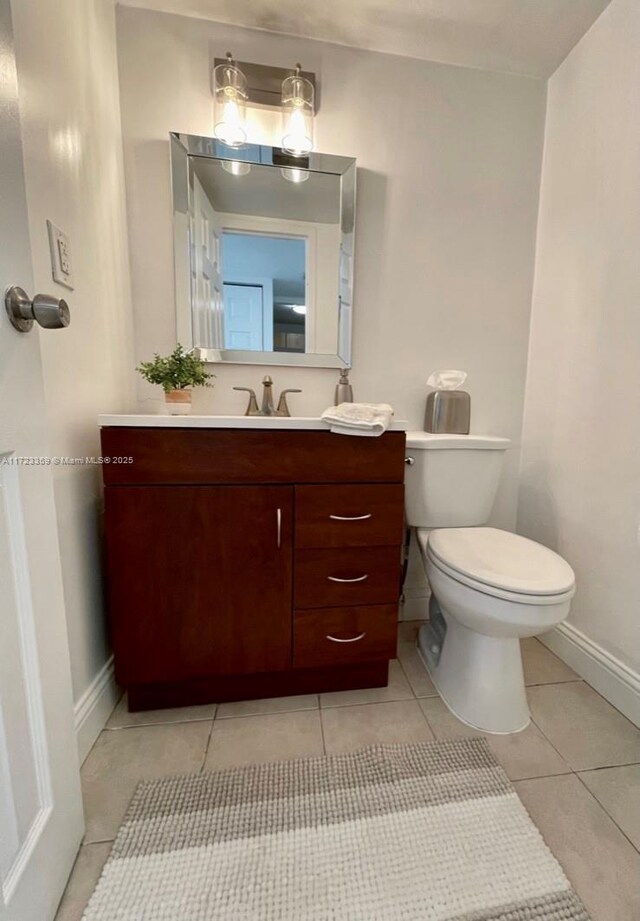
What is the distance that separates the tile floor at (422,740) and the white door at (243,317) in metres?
1.16

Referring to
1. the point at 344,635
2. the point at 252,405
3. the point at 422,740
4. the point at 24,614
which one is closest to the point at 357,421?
the point at 252,405

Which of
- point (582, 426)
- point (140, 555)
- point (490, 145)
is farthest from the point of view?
point (490, 145)

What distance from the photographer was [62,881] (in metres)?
0.68

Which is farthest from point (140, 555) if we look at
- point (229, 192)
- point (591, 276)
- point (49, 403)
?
point (591, 276)

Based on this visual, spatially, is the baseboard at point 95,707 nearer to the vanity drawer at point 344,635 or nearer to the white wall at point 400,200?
the vanity drawer at point 344,635

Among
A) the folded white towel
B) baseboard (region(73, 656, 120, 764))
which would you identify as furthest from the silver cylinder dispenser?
baseboard (region(73, 656, 120, 764))

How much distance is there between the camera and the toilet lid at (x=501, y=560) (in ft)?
3.09

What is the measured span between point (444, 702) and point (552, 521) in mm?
753

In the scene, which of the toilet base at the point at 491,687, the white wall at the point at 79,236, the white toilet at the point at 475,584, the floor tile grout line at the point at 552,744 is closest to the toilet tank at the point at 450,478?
the white toilet at the point at 475,584

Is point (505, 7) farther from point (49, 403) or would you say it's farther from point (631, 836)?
point (631, 836)

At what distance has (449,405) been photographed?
141cm

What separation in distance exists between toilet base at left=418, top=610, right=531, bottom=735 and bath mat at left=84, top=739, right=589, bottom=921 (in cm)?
15

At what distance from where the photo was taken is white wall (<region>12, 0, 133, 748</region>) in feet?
2.65

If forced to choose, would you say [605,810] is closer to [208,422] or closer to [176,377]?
[208,422]
